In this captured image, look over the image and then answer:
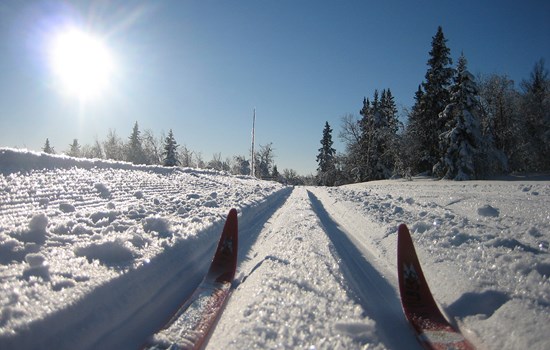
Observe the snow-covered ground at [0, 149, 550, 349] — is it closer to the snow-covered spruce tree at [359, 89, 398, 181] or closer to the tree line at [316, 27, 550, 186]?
the tree line at [316, 27, 550, 186]

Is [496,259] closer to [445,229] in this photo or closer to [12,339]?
[445,229]

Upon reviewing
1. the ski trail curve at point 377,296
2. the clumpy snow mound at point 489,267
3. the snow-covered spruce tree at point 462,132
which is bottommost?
the ski trail curve at point 377,296

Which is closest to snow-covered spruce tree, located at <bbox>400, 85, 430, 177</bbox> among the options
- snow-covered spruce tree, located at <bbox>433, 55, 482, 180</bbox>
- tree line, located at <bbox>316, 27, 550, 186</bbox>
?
tree line, located at <bbox>316, 27, 550, 186</bbox>

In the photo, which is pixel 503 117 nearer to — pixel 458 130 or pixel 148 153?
pixel 458 130

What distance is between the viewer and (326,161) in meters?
62.3

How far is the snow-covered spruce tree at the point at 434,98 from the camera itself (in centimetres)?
3080

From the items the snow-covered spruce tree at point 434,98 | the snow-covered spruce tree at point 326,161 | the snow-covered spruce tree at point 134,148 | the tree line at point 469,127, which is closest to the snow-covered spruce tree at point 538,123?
the tree line at point 469,127

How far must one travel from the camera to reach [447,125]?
2672 cm

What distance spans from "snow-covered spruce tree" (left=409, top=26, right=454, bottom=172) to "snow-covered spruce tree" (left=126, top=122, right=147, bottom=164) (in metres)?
54.7

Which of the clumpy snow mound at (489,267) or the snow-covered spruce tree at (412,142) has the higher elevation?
the snow-covered spruce tree at (412,142)

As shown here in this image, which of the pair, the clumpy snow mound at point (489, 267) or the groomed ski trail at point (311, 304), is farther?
the clumpy snow mound at point (489, 267)

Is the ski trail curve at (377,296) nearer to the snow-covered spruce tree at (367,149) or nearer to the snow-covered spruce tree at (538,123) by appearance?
the snow-covered spruce tree at (538,123)

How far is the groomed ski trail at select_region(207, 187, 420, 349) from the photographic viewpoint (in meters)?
2.34

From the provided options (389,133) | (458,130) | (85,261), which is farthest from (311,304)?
(389,133)
